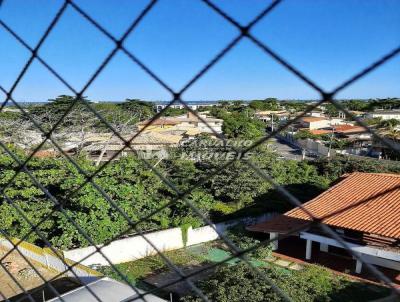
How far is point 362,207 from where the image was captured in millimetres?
5293

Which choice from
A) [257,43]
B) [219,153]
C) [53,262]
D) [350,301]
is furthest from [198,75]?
[219,153]

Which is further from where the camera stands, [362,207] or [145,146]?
[145,146]

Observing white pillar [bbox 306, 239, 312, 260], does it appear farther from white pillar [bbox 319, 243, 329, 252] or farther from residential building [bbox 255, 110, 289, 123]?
residential building [bbox 255, 110, 289, 123]

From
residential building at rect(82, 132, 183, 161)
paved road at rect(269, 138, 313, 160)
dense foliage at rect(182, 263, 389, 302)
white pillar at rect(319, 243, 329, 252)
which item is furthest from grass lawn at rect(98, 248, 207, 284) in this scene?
paved road at rect(269, 138, 313, 160)

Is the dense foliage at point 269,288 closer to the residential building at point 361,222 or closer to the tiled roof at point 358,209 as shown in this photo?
the residential building at point 361,222

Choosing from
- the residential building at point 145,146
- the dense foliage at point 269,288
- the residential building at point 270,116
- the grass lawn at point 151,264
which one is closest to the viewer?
the dense foliage at point 269,288

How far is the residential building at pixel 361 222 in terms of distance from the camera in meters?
4.74

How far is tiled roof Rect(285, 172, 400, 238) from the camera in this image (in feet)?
15.7

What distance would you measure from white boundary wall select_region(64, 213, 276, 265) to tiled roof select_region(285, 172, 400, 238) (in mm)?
1596

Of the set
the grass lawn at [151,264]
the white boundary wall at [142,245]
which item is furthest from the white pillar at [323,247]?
Result: the grass lawn at [151,264]

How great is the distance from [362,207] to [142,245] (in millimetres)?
3067

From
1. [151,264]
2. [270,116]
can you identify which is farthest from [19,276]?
[270,116]

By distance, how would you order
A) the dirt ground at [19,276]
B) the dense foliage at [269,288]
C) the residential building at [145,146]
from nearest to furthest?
the dense foliage at [269,288] < the dirt ground at [19,276] < the residential building at [145,146]

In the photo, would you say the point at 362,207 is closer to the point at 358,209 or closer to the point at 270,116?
the point at 358,209
